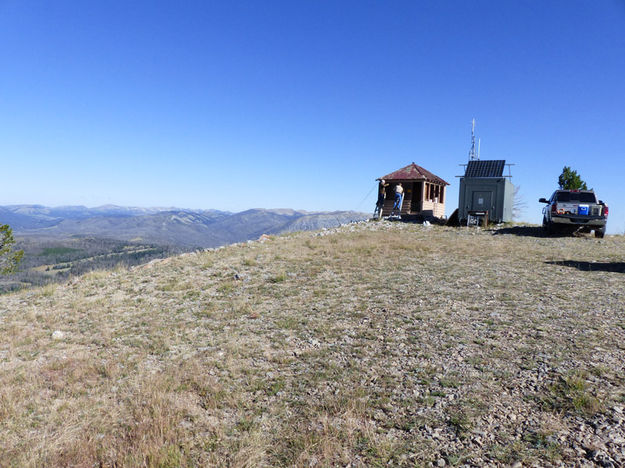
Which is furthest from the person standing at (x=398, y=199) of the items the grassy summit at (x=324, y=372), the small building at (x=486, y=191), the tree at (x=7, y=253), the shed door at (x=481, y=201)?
the tree at (x=7, y=253)

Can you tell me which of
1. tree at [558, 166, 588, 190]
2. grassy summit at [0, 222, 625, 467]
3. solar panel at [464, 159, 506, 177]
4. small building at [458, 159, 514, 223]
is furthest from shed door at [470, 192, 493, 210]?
tree at [558, 166, 588, 190]

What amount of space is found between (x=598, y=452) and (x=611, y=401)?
120 cm

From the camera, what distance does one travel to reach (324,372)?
18.5 ft

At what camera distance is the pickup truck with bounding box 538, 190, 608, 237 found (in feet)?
64.1

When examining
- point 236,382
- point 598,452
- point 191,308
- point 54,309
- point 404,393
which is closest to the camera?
point 598,452

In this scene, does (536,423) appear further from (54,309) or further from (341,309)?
(54,309)

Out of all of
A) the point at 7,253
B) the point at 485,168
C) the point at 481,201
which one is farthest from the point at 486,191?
the point at 7,253

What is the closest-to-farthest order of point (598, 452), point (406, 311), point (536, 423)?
point (598, 452) → point (536, 423) → point (406, 311)

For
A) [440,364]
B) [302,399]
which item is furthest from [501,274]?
[302,399]

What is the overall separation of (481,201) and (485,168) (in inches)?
108

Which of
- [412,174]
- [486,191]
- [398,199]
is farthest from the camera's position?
[412,174]

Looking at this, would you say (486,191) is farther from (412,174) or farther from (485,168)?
(412,174)

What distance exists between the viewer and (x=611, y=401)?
4246 mm

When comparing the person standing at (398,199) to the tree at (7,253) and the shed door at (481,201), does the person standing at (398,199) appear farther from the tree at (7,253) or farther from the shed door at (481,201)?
the tree at (7,253)
